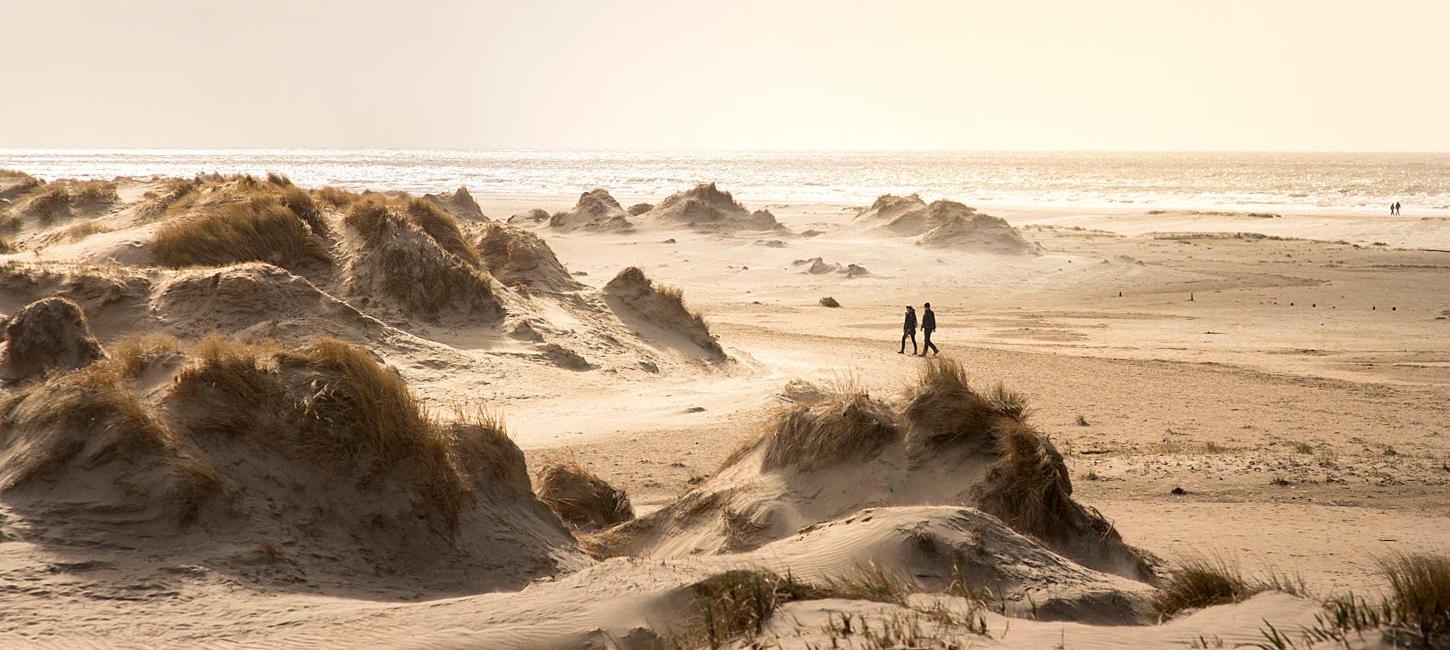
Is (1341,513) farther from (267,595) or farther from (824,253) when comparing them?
(824,253)

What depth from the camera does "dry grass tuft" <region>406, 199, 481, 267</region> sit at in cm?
2170

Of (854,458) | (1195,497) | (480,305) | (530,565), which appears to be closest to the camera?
(530,565)

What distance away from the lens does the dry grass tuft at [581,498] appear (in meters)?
10.2

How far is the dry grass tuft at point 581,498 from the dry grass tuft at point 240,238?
35.0 ft

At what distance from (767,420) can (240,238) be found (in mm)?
12239

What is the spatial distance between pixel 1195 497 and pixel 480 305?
12522mm

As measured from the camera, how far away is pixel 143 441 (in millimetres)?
7523

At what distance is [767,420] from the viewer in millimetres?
10758

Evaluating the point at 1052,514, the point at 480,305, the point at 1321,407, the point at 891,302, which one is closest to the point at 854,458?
the point at 1052,514

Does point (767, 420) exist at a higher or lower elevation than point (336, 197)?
lower

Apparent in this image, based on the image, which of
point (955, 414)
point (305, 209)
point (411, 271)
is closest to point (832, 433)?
point (955, 414)

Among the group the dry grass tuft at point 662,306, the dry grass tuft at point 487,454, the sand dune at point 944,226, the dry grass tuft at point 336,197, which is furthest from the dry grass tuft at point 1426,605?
the sand dune at point 944,226

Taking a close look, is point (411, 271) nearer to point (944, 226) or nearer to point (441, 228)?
point (441, 228)

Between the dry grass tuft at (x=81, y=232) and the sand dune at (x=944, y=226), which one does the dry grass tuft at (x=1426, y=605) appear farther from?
the sand dune at (x=944, y=226)
